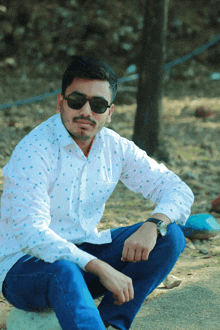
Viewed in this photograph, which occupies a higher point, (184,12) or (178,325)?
(184,12)

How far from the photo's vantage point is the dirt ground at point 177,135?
3574 millimetres

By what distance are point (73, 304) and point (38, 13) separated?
9.29 metres

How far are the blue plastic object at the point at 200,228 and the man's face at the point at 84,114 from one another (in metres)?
1.72

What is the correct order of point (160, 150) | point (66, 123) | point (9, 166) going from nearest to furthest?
point (9, 166) < point (66, 123) < point (160, 150)

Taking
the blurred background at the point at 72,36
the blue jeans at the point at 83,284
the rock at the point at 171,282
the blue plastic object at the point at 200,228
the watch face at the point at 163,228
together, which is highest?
the blurred background at the point at 72,36

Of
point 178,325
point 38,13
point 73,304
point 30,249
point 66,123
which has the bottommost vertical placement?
point 178,325

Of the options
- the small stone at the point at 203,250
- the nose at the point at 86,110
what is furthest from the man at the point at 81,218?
the small stone at the point at 203,250

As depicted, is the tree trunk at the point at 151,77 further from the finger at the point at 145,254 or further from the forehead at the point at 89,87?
the finger at the point at 145,254

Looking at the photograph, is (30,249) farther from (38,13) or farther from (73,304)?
Result: (38,13)

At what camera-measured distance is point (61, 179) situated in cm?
220

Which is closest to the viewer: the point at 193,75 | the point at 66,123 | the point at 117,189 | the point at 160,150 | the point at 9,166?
the point at 9,166

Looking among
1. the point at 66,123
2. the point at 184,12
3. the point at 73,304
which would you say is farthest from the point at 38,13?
the point at 73,304

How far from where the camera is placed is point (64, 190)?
220 centimetres

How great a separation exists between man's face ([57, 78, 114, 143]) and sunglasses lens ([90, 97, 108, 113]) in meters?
0.02
